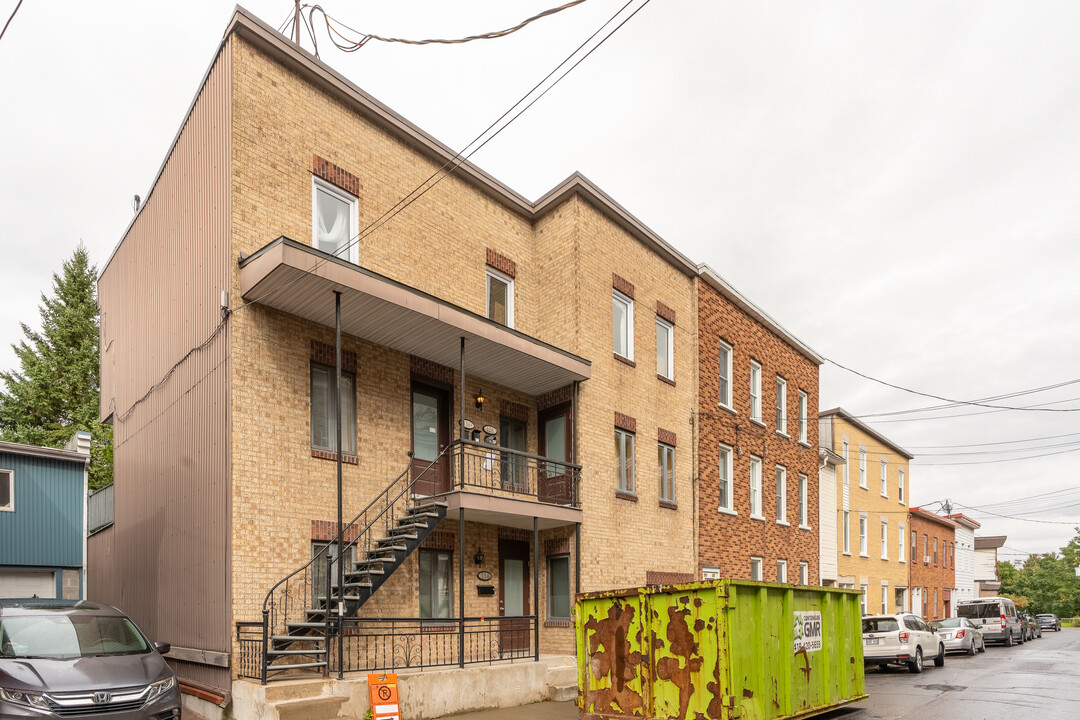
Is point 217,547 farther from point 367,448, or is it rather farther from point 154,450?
point 154,450

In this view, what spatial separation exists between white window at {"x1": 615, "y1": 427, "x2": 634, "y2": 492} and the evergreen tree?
21.7 metres

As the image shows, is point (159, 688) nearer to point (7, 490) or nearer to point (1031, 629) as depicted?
point (7, 490)

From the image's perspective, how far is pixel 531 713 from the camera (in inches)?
517

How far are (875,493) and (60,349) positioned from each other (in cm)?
3571

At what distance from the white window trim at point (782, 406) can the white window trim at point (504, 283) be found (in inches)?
473

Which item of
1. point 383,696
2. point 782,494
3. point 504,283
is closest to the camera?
point 383,696

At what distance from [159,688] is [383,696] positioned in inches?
110

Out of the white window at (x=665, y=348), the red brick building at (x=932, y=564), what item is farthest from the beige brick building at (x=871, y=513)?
the white window at (x=665, y=348)

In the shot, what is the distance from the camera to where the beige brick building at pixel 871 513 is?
1291 inches

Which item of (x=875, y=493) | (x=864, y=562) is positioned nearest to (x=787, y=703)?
(x=864, y=562)

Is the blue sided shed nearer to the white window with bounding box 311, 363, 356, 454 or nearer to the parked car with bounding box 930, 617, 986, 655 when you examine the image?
the white window with bounding box 311, 363, 356, 454

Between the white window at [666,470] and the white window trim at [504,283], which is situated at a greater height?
the white window trim at [504,283]

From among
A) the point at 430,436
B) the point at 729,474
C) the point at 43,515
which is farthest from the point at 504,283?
the point at 43,515

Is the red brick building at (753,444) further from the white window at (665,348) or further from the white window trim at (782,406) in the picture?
the white window at (665,348)
